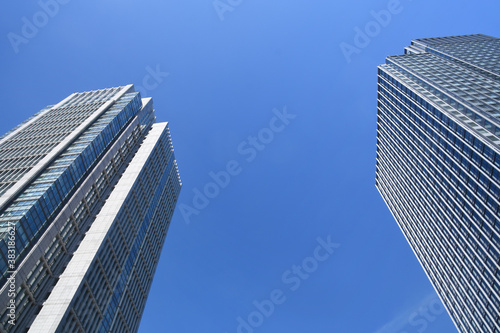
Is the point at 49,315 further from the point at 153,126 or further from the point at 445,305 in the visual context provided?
the point at 445,305

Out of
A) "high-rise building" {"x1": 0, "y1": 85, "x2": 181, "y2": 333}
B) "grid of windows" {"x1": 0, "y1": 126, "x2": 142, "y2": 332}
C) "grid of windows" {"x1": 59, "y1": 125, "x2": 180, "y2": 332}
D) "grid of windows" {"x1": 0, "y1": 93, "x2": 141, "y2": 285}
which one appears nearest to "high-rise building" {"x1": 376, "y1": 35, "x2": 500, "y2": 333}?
"high-rise building" {"x1": 0, "y1": 85, "x2": 181, "y2": 333}

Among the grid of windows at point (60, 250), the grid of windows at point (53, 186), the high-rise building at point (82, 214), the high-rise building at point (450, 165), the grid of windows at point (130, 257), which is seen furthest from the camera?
the high-rise building at point (450, 165)

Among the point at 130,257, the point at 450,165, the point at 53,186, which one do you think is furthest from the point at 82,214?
the point at 450,165

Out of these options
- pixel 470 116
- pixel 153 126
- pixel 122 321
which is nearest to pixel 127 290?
pixel 122 321

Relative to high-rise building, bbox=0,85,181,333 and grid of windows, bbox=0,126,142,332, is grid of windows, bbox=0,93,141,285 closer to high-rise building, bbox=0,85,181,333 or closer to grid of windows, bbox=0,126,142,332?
high-rise building, bbox=0,85,181,333

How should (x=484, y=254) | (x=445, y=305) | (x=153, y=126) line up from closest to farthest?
1. (x=484, y=254)
2. (x=445, y=305)
3. (x=153, y=126)

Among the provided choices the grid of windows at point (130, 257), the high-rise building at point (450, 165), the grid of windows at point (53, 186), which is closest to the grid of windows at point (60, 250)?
the grid of windows at point (53, 186)

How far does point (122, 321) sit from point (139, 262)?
55.9ft

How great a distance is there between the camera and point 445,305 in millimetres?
93562

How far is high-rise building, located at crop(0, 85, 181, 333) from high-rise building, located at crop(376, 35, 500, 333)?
6915 centimetres

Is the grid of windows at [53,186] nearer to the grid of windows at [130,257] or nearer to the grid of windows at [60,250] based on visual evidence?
the grid of windows at [60,250]

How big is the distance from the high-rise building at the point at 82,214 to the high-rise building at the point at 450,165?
227 feet

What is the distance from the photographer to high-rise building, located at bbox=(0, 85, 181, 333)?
188 feet

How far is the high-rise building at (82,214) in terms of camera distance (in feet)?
188
